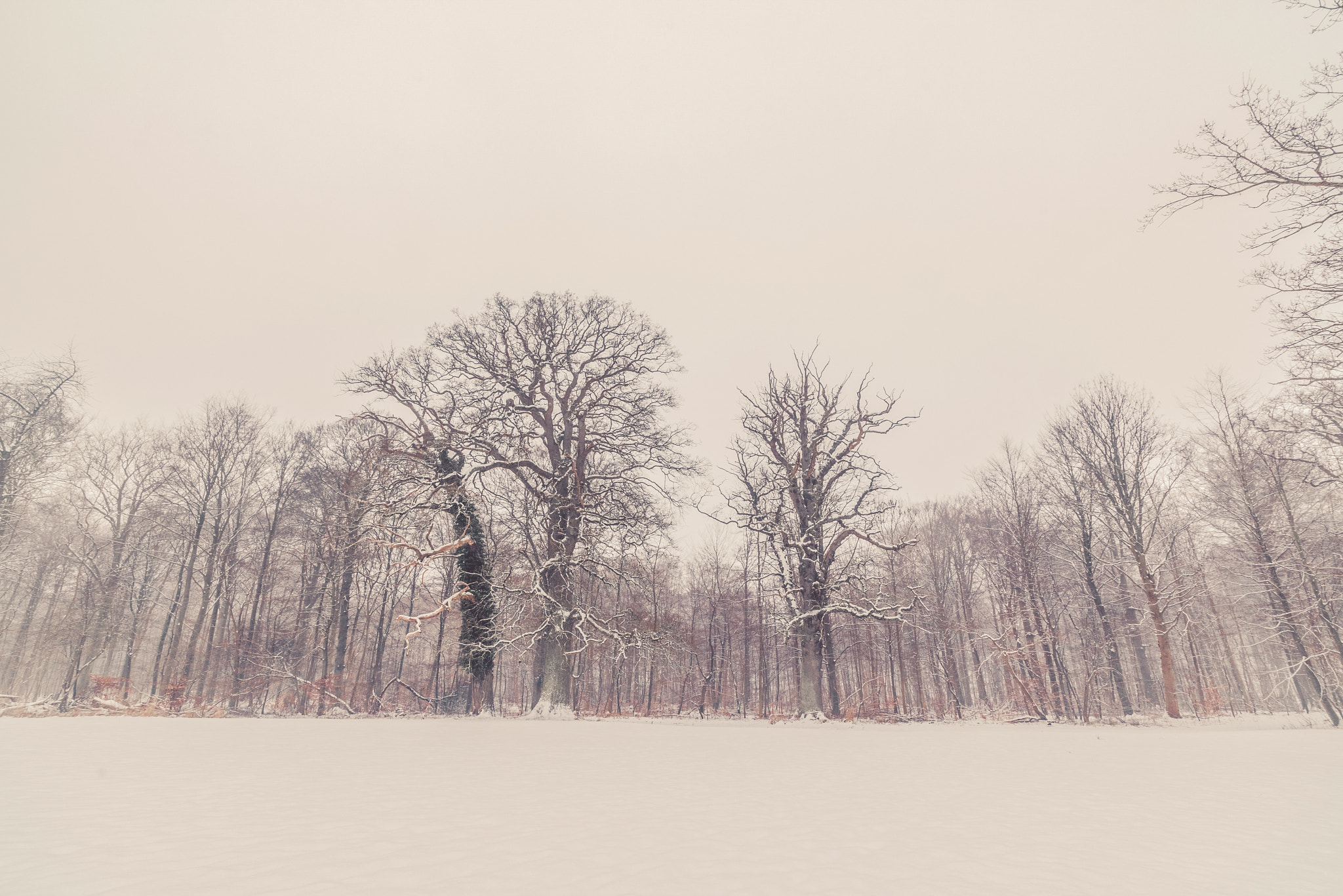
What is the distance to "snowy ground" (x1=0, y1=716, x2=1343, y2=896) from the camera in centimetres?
314

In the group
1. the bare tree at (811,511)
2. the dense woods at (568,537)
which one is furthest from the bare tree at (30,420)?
the bare tree at (811,511)

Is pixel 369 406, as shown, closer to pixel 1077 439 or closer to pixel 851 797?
pixel 851 797

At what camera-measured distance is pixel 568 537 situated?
18.2 metres

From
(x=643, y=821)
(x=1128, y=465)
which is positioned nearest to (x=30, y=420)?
(x=643, y=821)

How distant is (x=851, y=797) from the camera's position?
5844 mm

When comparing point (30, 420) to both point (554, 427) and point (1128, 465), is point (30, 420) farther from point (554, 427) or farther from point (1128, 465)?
point (1128, 465)

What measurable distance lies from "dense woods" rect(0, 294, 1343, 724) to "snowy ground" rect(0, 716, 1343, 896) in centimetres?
845

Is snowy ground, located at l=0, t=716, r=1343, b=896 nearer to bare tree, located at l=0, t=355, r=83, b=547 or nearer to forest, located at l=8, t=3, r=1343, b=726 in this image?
forest, located at l=8, t=3, r=1343, b=726

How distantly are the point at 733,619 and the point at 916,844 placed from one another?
104 ft

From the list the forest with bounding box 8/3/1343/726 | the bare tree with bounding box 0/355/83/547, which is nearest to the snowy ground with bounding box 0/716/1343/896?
the forest with bounding box 8/3/1343/726

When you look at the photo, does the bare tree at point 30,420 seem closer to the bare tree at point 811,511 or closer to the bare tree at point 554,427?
the bare tree at point 554,427

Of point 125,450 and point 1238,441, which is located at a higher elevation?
point 125,450

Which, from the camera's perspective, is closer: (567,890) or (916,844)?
(567,890)

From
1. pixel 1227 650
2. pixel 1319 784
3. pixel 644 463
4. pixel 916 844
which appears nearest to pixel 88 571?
pixel 644 463
